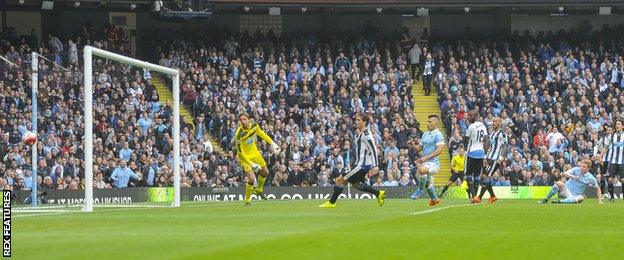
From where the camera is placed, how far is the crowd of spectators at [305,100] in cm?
3297

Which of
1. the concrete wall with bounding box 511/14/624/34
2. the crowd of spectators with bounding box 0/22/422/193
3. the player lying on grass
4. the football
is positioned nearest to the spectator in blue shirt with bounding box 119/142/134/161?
the crowd of spectators with bounding box 0/22/422/193

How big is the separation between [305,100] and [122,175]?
1101 centimetres

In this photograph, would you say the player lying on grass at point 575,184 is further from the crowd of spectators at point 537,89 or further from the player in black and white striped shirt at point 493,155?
the crowd of spectators at point 537,89

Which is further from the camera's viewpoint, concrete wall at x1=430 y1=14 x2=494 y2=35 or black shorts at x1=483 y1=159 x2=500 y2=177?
concrete wall at x1=430 y1=14 x2=494 y2=35

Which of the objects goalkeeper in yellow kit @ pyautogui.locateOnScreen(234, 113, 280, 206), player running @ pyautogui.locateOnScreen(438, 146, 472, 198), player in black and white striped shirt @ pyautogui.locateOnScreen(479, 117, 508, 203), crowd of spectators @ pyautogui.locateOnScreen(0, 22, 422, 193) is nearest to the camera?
goalkeeper in yellow kit @ pyautogui.locateOnScreen(234, 113, 280, 206)

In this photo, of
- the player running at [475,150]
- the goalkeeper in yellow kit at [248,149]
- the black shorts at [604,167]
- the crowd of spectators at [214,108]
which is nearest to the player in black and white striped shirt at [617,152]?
the black shorts at [604,167]

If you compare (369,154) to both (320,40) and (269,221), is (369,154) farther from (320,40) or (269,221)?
(320,40)

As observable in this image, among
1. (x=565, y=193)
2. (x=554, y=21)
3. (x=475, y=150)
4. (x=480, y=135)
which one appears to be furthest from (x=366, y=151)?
(x=554, y=21)

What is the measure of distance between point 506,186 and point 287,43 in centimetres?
1369

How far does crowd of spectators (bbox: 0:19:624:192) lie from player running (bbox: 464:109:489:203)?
965 cm

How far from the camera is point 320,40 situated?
49.6 meters

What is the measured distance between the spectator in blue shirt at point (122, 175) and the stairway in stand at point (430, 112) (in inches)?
500

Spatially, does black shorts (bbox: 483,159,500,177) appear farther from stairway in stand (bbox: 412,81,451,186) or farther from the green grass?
stairway in stand (bbox: 412,81,451,186)

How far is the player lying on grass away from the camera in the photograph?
27953 mm
